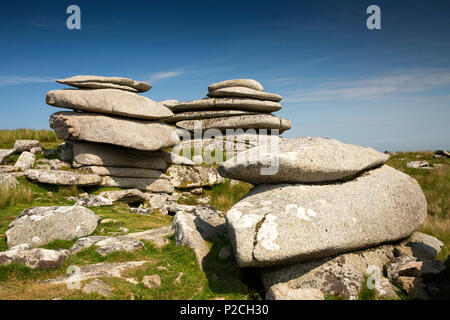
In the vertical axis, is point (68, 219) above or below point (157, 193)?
above

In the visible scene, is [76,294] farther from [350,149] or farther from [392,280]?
[350,149]

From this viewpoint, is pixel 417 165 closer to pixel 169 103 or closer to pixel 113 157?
pixel 169 103

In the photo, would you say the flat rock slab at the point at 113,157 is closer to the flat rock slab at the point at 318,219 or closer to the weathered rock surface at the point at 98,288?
the flat rock slab at the point at 318,219

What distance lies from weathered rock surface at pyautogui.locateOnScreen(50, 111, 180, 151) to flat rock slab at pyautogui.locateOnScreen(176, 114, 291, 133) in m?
6.40

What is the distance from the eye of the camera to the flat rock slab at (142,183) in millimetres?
13695

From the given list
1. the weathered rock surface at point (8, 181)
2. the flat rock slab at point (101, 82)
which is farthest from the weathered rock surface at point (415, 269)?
the flat rock slab at point (101, 82)

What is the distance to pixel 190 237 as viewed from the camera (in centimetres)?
670

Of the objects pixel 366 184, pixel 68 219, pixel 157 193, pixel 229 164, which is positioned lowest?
pixel 157 193

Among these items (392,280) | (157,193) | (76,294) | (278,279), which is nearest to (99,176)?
(157,193)

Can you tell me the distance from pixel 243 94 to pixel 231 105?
46.3 inches

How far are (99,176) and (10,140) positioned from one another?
8.91 m

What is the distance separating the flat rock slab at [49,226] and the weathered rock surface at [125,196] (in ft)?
14.6

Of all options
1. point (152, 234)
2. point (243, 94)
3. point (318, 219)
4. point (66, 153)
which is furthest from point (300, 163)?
point (243, 94)
